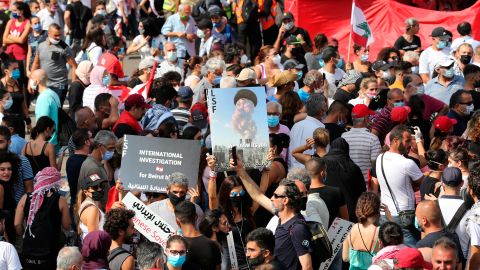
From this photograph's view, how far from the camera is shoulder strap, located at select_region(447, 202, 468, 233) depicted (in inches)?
355

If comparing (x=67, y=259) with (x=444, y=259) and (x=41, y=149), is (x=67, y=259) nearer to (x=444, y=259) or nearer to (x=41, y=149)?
(x=444, y=259)

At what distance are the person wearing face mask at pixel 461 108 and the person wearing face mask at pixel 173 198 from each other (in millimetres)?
4063

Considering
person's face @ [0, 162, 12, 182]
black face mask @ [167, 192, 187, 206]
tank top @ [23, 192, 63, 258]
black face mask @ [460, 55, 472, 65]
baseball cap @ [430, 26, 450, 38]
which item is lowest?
tank top @ [23, 192, 63, 258]

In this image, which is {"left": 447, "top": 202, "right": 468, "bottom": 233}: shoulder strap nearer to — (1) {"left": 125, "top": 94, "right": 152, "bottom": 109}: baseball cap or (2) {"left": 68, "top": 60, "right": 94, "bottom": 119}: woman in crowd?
(1) {"left": 125, "top": 94, "right": 152, "bottom": 109}: baseball cap

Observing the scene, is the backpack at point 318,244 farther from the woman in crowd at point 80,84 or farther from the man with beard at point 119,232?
the woman in crowd at point 80,84

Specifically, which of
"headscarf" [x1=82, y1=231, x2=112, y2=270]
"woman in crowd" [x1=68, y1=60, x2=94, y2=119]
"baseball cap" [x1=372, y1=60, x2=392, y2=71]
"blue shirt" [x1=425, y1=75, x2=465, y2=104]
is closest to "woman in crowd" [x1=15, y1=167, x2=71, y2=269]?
"headscarf" [x1=82, y1=231, x2=112, y2=270]

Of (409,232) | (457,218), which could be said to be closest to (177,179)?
(409,232)

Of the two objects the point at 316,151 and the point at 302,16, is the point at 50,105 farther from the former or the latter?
the point at 302,16

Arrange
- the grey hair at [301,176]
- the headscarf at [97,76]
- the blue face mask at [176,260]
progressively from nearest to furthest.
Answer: the blue face mask at [176,260] < the grey hair at [301,176] < the headscarf at [97,76]

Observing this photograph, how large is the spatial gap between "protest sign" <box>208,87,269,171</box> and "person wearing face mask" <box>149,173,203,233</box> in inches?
28.9

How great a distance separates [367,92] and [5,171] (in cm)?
454

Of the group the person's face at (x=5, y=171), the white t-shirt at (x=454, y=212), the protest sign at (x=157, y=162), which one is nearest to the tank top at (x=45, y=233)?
the protest sign at (x=157, y=162)

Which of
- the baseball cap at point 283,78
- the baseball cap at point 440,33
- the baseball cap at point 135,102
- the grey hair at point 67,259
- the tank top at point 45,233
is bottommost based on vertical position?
the tank top at point 45,233

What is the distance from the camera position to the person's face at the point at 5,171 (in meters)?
10.4
